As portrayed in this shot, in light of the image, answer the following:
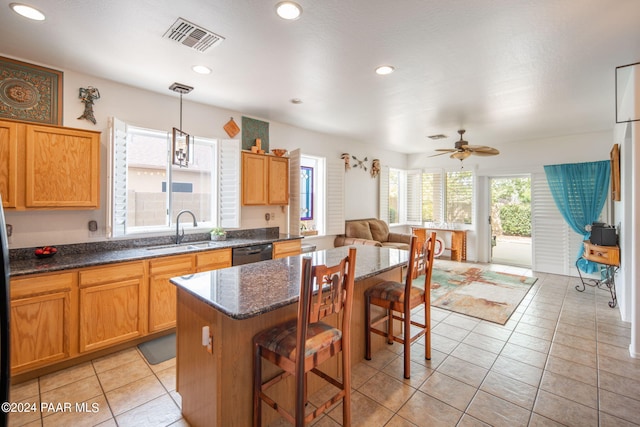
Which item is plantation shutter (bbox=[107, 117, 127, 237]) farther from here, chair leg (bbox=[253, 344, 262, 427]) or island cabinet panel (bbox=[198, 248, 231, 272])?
chair leg (bbox=[253, 344, 262, 427])

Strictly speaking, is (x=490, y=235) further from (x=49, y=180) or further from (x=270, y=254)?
(x=49, y=180)

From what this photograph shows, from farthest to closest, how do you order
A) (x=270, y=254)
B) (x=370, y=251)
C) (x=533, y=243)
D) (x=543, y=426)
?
(x=533, y=243)
(x=270, y=254)
(x=370, y=251)
(x=543, y=426)

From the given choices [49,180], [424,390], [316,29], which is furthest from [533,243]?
[49,180]

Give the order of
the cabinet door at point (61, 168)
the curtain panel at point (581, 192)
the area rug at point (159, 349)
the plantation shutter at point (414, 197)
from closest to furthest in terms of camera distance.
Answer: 1. the cabinet door at point (61, 168)
2. the area rug at point (159, 349)
3. the curtain panel at point (581, 192)
4. the plantation shutter at point (414, 197)

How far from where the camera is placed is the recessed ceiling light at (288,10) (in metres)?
1.87

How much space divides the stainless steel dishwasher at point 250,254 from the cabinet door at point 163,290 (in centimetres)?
61

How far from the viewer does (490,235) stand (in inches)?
263

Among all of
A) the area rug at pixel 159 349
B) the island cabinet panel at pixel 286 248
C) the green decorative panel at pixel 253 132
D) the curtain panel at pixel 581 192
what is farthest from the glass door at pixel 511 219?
the area rug at pixel 159 349

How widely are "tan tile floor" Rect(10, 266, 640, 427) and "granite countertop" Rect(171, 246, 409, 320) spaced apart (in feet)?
2.95

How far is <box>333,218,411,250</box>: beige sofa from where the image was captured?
18.0 feet

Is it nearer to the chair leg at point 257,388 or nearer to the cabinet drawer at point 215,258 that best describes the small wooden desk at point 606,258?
the chair leg at point 257,388

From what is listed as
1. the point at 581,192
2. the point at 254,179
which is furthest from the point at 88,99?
the point at 581,192

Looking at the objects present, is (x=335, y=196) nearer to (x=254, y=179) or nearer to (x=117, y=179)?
(x=254, y=179)

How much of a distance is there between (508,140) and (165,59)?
242 inches
